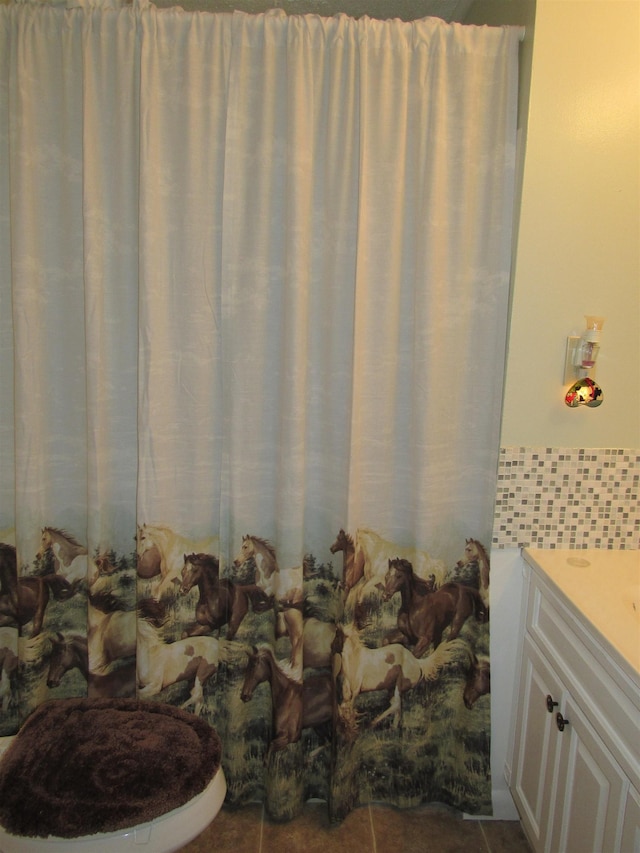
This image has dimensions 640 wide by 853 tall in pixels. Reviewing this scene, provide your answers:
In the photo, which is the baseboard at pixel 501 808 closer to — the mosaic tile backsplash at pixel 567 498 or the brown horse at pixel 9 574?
the mosaic tile backsplash at pixel 567 498

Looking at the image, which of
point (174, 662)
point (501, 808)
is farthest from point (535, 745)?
point (174, 662)

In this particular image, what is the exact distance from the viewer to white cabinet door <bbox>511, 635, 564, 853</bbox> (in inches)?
55.5

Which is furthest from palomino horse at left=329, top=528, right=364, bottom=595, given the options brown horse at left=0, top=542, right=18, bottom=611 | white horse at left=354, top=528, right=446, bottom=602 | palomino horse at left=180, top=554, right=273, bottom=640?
brown horse at left=0, top=542, right=18, bottom=611

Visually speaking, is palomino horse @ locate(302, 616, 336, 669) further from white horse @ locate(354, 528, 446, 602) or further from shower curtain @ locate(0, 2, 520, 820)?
white horse @ locate(354, 528, 446, 602)

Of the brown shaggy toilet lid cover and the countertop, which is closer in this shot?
the brown shaggy toilet lid cover

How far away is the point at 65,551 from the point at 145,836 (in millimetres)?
851

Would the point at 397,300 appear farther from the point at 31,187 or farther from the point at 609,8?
the point at 31,187

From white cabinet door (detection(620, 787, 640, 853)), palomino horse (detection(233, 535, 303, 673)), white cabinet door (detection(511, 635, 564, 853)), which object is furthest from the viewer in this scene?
palomino horse (detection(233, 535, 303, 673))

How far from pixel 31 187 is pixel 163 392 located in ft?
2.20

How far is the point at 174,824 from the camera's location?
111 centimetres

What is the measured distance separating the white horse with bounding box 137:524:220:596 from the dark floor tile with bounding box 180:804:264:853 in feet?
2.42

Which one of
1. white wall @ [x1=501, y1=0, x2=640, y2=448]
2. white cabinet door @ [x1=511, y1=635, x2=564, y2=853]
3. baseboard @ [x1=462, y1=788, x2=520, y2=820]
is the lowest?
baseboard @ [x1=462, y1=788, x2=520, y2=820]

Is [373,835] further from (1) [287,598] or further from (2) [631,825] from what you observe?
(2) [631,825]

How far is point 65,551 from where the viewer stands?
1664 millimetres
